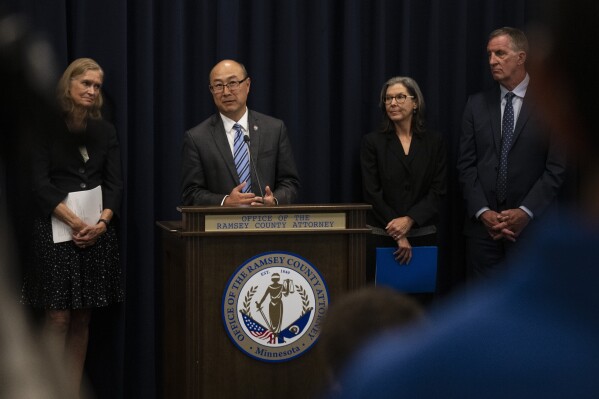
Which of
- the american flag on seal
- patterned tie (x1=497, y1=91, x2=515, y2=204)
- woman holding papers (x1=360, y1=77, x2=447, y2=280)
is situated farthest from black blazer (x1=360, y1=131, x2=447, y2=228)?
the american flag on seal

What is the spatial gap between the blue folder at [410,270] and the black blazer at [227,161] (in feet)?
3.07

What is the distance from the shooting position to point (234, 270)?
3.72 metres

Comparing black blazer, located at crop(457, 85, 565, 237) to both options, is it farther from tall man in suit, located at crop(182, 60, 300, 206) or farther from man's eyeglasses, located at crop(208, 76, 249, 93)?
man's eyeglasses, located at crop(208, 76, 249, 93)

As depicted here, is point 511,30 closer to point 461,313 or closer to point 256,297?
point 256,297

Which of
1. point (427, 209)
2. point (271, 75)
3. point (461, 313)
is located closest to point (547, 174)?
point (427, 209)

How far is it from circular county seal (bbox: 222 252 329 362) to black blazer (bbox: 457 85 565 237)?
2.09m

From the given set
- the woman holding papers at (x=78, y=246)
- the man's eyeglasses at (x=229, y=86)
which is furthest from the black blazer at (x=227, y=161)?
the woman holding papers at (x=78, y=246)

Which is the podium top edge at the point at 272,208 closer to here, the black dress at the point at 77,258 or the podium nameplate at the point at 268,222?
the podium nameplate at the point at 268,222

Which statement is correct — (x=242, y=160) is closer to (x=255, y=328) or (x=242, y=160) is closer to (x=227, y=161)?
(x=227, y=161)

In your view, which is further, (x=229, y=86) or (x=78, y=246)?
(x=78, y=246)

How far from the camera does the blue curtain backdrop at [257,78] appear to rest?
5.36 m

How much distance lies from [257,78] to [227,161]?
1314mm

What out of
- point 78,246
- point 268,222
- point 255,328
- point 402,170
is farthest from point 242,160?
point 402,170

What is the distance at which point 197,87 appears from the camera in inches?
222
